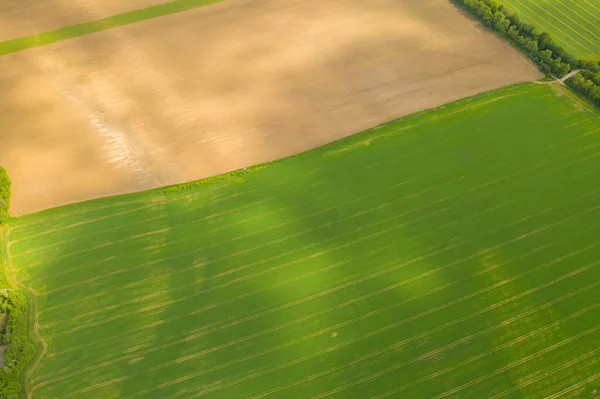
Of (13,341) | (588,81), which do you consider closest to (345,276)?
(13,341)

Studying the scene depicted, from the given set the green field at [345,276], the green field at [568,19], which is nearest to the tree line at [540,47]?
the green field at [568,19]

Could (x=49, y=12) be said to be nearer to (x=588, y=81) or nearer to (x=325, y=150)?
(x=325, y=150)

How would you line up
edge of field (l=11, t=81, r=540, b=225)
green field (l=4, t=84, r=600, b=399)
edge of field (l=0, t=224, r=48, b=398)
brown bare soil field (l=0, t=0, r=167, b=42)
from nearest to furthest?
edge of field (l=0, t=224, r=48, b=398) < green field (l=4, t=84, r=600, b=399) < edge of field (l=11, t=81, r=540, b=225) < brown bare soil field (l=0, t=0, r=167, b=42)

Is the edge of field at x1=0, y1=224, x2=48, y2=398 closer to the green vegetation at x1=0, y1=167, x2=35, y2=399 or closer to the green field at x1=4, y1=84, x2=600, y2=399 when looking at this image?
the green vegetation at x1=0, y1=167, x2=35, y2=399

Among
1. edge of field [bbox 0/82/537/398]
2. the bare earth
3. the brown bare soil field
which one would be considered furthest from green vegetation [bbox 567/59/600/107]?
the brown bare soil field

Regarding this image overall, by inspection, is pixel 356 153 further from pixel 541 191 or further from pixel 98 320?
pixel 98 320

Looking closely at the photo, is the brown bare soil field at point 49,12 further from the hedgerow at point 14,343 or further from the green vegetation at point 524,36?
the green vegetation at point 524,36
